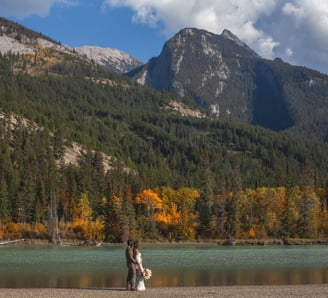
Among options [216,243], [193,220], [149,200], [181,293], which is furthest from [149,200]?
[181,293]

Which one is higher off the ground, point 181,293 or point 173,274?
point 181,293

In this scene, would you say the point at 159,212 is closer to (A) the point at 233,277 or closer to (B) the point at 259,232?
(B) the point at 259,232

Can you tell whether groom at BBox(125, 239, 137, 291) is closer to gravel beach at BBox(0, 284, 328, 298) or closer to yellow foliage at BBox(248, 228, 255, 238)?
gravel beach at BBox(0, 284, 328, 298)

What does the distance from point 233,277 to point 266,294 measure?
19.4m

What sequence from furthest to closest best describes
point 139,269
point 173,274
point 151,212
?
point 151,212 → point 173,274 → point 139,269

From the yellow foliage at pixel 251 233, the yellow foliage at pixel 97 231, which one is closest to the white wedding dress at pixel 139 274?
the yellow foliage at pixel 97 231

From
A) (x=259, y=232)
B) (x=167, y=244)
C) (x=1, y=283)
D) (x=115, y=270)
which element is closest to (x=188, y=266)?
(x=115, y=270)

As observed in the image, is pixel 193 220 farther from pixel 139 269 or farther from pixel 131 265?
pixel 139 269

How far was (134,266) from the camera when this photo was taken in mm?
43062

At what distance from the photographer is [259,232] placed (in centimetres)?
15725

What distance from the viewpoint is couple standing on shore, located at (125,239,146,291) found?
42875mm

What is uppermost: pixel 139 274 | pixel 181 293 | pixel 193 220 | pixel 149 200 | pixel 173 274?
pixel 149 200

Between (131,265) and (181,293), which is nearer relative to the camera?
(181,293)

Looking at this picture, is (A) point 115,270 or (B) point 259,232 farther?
(B) point 259,232
